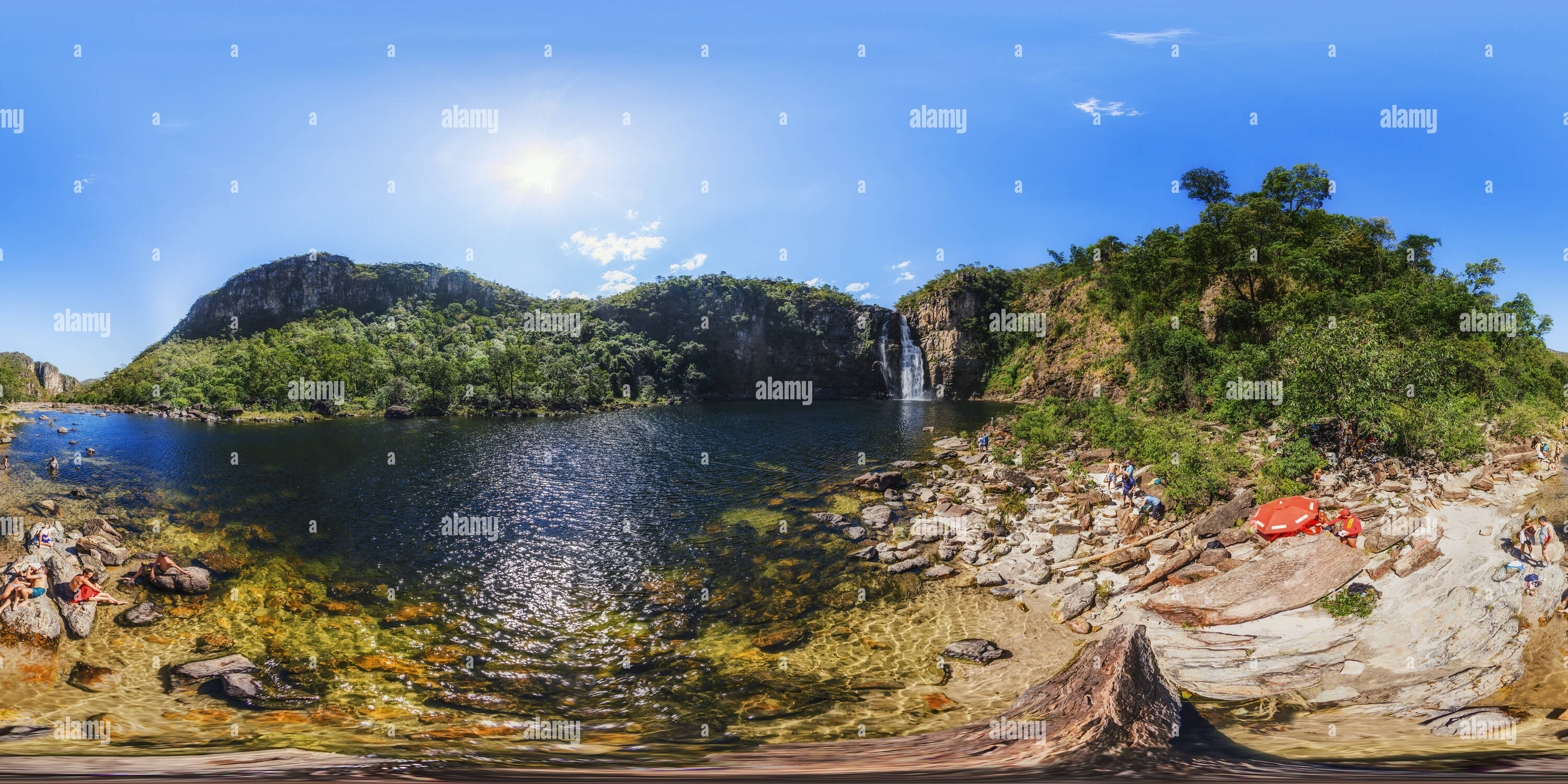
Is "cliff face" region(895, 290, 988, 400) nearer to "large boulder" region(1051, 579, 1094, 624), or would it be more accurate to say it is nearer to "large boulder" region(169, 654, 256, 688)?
"large boulder" region(1051, 579, 1094, 624)

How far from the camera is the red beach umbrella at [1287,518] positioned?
14812 millimetres

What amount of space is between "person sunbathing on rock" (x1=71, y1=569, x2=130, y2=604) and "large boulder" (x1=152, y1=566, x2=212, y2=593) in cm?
112

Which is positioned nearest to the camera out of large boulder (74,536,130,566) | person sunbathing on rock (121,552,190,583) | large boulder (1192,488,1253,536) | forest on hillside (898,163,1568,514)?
person sunbathing on rock (121,552,190,583)

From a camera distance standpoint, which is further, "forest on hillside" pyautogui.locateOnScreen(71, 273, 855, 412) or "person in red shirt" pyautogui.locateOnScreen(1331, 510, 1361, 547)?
"forest on hillside" pyautogui.locateOnScreen(71, 273, 855, 412)

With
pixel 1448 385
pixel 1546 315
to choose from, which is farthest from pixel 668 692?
pixel 1546 315

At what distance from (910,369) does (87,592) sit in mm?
114309

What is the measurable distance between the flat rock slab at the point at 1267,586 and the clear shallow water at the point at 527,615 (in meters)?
3.06

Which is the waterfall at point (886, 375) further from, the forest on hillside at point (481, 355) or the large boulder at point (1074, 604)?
the large boulder at point (1074, 604)

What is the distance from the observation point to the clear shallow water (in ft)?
33.9

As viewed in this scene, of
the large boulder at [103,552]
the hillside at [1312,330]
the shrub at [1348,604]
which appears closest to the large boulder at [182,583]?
the large boulder at [103,552]

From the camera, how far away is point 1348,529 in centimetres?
1398

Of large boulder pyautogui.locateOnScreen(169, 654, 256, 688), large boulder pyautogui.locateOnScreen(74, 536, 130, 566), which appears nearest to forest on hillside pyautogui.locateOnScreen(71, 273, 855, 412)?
large boulder pyautogui.locateOnScreen(74, 536, 130, 566)

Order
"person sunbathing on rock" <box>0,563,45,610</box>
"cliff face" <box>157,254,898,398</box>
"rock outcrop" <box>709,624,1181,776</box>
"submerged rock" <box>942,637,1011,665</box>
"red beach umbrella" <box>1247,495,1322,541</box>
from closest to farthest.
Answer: "rock outcrop" <box>709,624,1181,776</box> → "person sunbathing on rock" <box>0,563,45,610</box> → "submerged rock" <box>942,637,1011,665</box> → "red beach umbrella" <box>1247,495,1322,541</box> → "cliff face" <box>157,254,898,398</box>

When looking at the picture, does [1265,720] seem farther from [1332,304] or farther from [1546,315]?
[1546,315]
